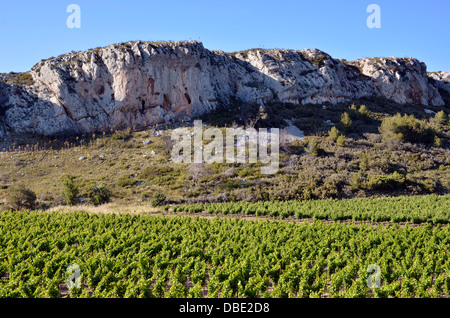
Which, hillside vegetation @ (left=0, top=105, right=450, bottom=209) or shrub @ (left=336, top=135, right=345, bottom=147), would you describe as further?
shrub @ (left=336, top=135, right=345, bottom=147)

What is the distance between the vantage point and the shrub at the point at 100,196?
27.2 metres

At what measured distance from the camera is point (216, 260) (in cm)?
1152

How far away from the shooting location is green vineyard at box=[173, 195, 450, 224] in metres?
19.7

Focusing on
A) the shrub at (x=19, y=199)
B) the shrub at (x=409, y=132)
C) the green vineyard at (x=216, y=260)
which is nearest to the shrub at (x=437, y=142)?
the shrub at (x=409, y=132)

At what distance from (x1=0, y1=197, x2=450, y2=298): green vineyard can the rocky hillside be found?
2783 centimetres

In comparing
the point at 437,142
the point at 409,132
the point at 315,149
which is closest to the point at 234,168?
the point at 315,149

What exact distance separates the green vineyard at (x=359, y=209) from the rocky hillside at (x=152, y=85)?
2637cm

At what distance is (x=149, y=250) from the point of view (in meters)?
12.8

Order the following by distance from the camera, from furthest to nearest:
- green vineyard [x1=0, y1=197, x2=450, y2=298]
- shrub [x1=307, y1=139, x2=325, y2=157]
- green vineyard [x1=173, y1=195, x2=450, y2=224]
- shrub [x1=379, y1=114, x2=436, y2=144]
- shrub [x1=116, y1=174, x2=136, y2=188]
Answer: shrub [x1=379, y1=114, x2=436, y2=144], shrub [x1=307, y1=139, x2=325, y2=157], shrub [x1=116, y1=174, x2=136, y2=188], green vineyard [x1=173, y1=195, x2=450, y2=224], green vineyard [x1=0, y1=197, x2=450, y2=298]

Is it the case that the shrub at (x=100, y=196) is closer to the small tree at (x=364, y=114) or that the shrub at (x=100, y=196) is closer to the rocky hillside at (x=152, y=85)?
the rocky hillside at (x=152, y=85)

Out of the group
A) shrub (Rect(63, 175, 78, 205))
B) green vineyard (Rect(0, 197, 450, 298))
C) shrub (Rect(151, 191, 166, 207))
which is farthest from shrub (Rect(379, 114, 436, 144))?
shrub (Rect(63, 175, 78, 205))

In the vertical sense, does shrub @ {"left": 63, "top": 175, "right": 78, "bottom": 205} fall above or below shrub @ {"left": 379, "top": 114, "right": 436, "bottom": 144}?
below

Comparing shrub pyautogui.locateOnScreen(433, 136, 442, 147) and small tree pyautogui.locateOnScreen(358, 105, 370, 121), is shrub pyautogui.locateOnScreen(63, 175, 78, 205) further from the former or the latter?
small tree pyautogui.locateOnScreen(358, 105, 370, 121)

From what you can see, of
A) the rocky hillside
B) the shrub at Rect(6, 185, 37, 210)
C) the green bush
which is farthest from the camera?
the rocky hillside
